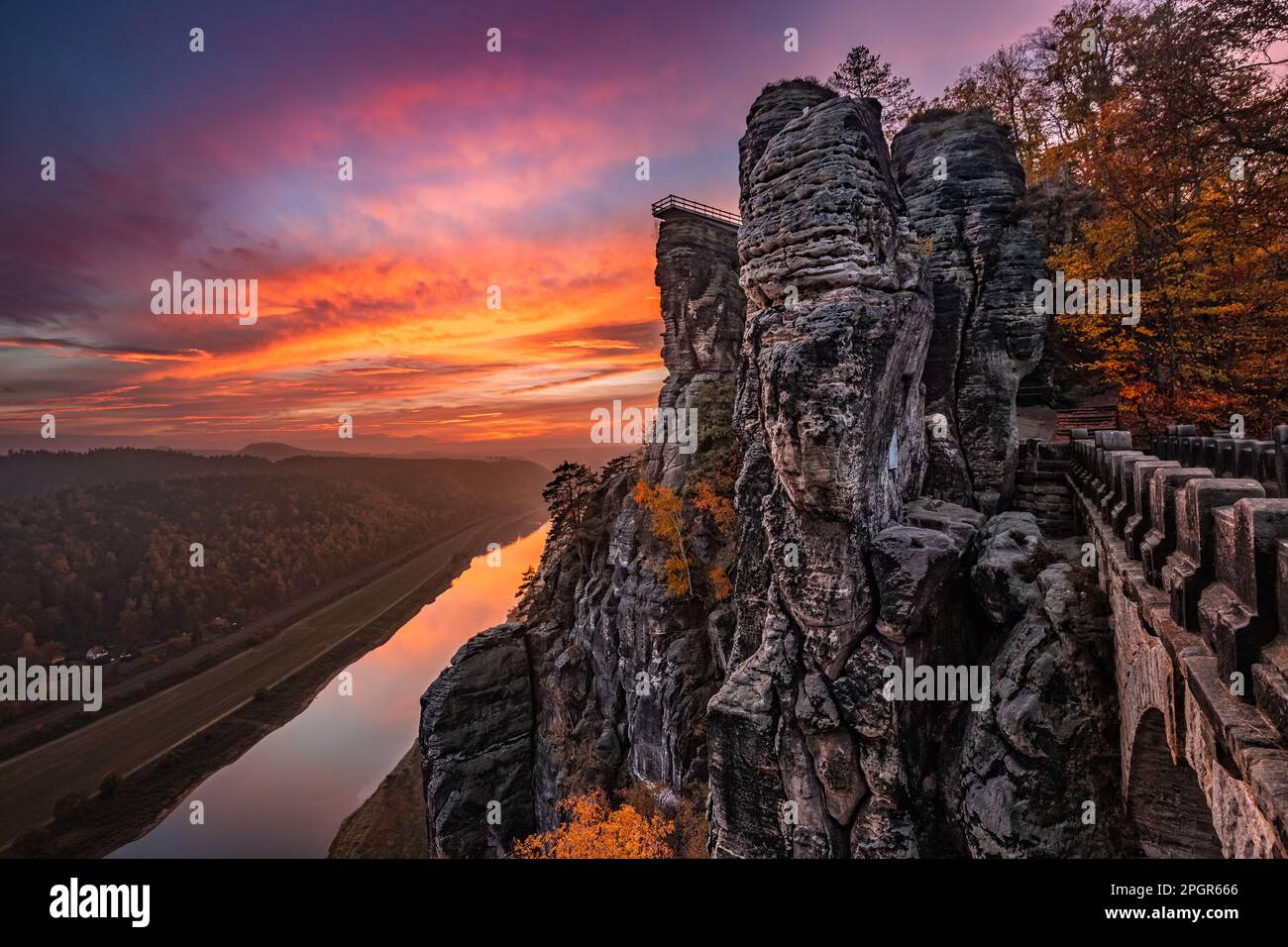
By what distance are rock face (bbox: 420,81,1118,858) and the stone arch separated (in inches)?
69.1

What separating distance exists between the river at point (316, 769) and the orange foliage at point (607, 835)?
23.4m

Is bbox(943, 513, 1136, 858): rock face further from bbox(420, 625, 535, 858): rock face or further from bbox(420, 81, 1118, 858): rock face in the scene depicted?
bbox(420, 625, 535, 858): rock face

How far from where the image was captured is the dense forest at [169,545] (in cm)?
9356

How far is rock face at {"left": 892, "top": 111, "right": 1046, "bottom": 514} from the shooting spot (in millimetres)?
20797

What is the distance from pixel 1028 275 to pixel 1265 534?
22.3 m

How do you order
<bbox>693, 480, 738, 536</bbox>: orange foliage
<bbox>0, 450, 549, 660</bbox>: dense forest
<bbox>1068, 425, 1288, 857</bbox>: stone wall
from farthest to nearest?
1. <bbox>0, 450, 549, 660</bbox>: dense forest
2. <bbox>693, 480, 738, 536</bbox>: orange foliage
3. <bbox>1068, 425, 1288, 857</bbox>: stone wall

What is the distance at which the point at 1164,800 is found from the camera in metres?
8.32

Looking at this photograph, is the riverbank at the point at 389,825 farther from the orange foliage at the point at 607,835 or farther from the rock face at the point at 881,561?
the rock face at the point at 881,561

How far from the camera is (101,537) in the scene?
11169 centimetres

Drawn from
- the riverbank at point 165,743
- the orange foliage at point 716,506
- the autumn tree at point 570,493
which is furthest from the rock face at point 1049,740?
the riverbank at point 165,743

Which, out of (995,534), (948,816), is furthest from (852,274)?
(948,816)

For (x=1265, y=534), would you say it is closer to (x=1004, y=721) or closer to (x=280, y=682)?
Result: (x=1004, y=721)

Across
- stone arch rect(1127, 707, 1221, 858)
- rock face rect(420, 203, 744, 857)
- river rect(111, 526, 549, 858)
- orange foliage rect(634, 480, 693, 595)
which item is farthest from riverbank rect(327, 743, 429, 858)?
stone arch rect(1127, 707, 1221, 858)

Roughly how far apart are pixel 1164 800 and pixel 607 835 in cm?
2201
